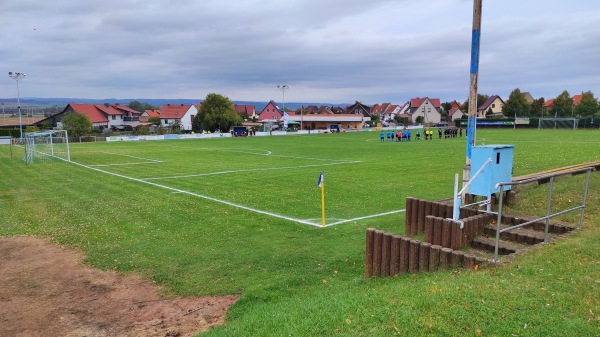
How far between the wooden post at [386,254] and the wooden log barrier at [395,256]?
6 cm

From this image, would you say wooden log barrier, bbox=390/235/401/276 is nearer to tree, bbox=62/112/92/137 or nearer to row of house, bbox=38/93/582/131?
tree, bbox=62/112/92/137

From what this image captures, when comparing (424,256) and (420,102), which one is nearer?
(424,256)

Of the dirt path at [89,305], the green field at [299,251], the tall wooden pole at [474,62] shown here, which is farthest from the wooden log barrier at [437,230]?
the dirt path at [89,305]

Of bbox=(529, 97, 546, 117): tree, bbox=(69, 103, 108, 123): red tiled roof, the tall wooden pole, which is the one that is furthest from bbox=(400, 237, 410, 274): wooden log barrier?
bbox=(529, 97, 546, 117): tree

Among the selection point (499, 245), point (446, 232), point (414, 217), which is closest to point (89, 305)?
point (446, 232)

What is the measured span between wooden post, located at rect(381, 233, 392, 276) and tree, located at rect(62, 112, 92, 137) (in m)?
72.8

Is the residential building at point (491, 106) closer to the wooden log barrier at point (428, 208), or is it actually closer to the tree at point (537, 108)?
the tree at point (537, 108)

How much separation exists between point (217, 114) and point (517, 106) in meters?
66.0

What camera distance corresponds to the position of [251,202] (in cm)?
1393

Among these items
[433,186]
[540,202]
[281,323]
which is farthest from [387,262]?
[433,186]

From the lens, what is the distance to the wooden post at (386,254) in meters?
6.62

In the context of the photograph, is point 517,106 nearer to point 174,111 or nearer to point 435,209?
point 174,111

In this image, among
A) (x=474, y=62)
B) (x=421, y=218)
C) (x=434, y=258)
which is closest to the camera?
(x=434, y=258)

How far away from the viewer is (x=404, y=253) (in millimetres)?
6453
